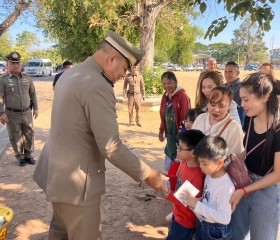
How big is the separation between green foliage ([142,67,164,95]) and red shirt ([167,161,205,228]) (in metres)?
10.5

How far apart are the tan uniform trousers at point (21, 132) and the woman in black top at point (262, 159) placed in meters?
4.50

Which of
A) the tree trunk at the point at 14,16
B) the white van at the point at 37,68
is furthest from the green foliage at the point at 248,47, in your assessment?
the tree trunk at the point at 14,16

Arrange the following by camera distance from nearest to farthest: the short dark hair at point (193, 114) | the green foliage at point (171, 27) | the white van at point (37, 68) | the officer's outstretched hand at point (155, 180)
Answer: the officer's outstretched hand at point (155, 180) → the short dark hair at point (193, 114) → the green foliage at point (171, 27) → the white van at point (37, 68)

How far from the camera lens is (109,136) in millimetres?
2059

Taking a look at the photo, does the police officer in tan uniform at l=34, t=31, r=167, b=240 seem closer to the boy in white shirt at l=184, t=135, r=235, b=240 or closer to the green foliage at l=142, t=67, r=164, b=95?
the boy in white shirt at l=184, t=135, r=235, b=240

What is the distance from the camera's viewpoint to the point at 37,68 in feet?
112

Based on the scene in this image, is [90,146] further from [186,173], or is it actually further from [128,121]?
[128,121]

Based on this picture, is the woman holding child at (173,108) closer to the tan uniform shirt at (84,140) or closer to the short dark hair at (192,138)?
the short dark hair at (192,138)

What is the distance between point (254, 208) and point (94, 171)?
1165mm

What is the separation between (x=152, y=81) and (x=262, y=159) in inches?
449

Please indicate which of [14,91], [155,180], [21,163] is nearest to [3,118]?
[14,91]

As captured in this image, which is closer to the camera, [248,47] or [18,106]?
[18,106]

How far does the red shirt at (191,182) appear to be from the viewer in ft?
8.34

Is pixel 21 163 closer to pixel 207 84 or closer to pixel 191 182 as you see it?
pixel 207 84
